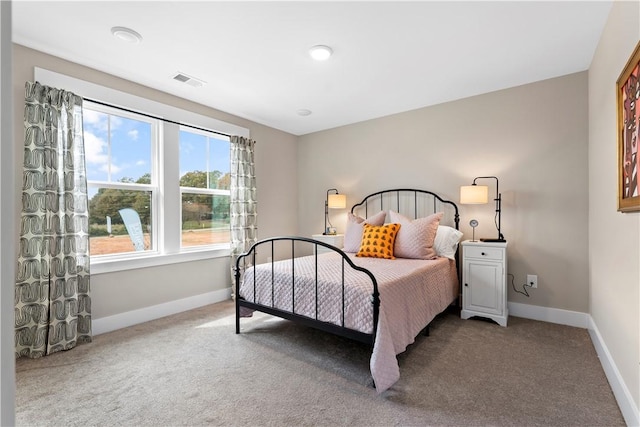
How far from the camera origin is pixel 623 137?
1.74 meters

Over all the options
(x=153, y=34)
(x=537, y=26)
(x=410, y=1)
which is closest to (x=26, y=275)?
(x=153, y=34)

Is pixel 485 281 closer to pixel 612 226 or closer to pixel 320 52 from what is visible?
pixel 612 226

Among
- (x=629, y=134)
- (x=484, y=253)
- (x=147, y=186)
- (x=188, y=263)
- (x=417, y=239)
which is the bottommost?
(x=188, y=263)

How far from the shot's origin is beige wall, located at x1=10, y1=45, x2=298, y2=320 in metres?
2.50

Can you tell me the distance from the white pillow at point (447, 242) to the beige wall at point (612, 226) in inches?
44.1

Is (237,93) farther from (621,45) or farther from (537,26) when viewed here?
(621,45)

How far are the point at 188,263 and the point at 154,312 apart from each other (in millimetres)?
613

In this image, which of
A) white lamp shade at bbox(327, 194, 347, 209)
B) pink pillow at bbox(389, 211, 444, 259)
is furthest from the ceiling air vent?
pink pillow at bbox(389, 211, 444, 259)

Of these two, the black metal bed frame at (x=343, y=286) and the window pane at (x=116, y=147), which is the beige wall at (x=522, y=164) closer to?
the black metal bed frame at (x=343, y=286)

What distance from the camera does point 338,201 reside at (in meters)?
4.44

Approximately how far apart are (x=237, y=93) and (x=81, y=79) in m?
1.38

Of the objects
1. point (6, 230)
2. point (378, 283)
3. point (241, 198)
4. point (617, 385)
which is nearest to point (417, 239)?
point (378, 283)

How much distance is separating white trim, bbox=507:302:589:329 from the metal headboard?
101 centimetres

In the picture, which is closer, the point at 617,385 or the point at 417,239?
the point at 617,385
